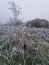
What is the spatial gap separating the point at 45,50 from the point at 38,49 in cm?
15

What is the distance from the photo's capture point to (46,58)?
2.53 m

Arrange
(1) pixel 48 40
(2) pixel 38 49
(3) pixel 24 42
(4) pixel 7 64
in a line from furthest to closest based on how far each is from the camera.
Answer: (1) pixel 48 40, (3) pixel 24 42, (2) pixel 38 49, (4) pixel 7 64

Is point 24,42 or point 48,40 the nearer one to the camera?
point 24,42

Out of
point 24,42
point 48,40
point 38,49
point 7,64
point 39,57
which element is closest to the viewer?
point 7,64

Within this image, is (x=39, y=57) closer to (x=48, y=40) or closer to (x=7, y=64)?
(x=7, y=64)

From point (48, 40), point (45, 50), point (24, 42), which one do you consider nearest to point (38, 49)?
point (45, 50)

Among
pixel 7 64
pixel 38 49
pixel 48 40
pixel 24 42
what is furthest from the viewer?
pixel 48 40

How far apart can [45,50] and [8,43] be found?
1.70 feet

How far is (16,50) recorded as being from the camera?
2.64m

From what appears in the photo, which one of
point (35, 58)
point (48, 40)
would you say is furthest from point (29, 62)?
point (48, 40)

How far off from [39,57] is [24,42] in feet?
1.75

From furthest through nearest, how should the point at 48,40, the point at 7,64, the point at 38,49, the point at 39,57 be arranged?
1. the point at 48,40
2. the point at 38,49
3. the point at 39,57
4. the point at 7,64

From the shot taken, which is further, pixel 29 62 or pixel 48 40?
pixel 48 40

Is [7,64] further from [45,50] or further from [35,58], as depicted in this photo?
[45,50]
